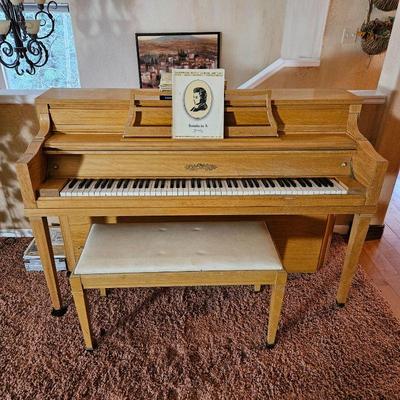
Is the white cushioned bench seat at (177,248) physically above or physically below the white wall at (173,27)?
below

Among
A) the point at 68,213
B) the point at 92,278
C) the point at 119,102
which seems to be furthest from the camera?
the point at 119,102

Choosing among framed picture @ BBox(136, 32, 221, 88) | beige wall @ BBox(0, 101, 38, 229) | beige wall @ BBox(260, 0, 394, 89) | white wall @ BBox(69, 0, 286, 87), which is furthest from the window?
beige wall @ BBox(0, 101, 38, 229)

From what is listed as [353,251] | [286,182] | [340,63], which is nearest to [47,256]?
[286,182]

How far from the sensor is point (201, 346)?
1.69 meters

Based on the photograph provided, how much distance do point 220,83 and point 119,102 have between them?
0.47 metres

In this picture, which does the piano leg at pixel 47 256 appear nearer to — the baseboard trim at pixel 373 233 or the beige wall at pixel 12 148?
the beige wall at pixel 12 148

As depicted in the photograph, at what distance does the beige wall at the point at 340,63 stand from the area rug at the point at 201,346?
2.37 m

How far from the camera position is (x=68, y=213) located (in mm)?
1540

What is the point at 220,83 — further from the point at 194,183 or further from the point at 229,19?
the point at 229,19

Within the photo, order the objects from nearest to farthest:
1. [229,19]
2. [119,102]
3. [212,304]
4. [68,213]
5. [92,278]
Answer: [92,278]
[68,213]
[119,102]
[212,304]
[229,19]

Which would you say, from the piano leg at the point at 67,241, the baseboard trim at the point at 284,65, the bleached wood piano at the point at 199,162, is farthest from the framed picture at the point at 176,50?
the piano leg at the point at 67,241

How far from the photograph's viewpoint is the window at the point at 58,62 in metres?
4.28

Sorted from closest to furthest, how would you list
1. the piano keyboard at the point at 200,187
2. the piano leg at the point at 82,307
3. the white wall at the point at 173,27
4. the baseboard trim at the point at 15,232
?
1. the piano leg at the point at 82,307
2. the piano keyboard at the point at 200,187
3. the baseboard trim at the point at 15,232
4. the white wall at the point at 173,27

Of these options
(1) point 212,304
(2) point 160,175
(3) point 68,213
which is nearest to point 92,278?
(3) point 68,213
